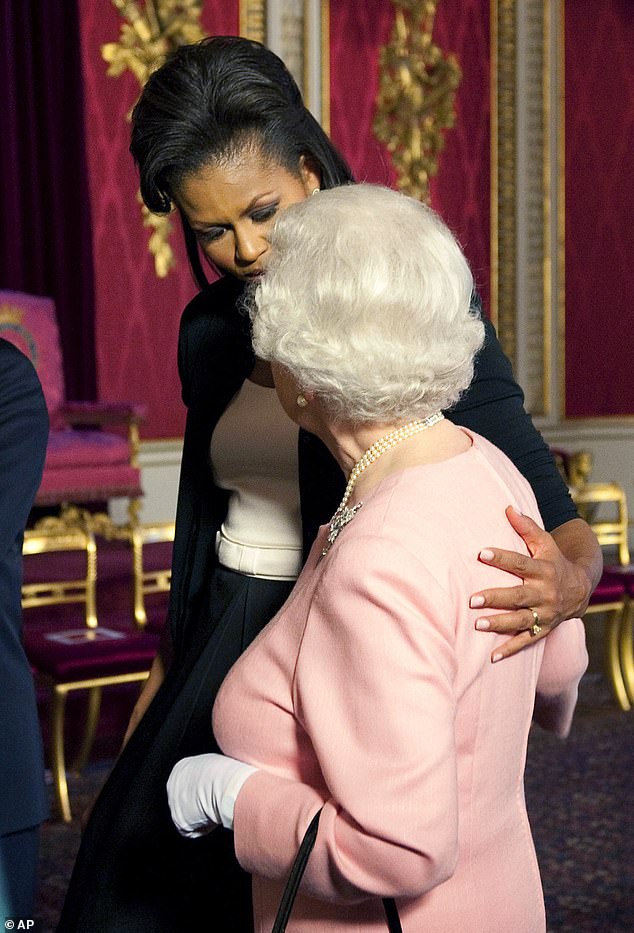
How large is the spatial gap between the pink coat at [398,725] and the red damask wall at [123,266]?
6036 mm

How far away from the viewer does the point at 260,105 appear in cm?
182

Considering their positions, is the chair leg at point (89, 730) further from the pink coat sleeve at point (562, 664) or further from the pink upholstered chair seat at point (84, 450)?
the pink coat sleeve at point (562, 664)

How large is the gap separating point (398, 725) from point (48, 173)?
622 centimetres

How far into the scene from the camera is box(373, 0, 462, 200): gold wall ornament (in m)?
8.09

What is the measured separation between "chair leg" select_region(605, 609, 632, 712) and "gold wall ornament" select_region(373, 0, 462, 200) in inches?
147

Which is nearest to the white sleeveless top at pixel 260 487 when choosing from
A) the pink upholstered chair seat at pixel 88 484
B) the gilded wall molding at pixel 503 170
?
the pink upholstered chair seat at pixel 88 484

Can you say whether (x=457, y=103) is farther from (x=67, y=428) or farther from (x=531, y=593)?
(x=531, y=593)

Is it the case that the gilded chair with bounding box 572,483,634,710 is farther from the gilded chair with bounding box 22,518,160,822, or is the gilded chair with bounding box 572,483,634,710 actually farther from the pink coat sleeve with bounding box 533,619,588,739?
the pink coat sleeve with bounding box 533,619,588,739

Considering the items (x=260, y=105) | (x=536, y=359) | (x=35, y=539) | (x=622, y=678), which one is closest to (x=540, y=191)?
(x=536, y=359)

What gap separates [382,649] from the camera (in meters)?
1.14

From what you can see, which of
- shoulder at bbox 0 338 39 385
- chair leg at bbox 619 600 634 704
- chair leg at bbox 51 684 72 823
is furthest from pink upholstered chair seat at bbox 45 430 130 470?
shoulder at bbox 0 338 39 385

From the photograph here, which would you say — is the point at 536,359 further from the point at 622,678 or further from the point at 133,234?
the point at 622,678

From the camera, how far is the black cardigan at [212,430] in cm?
170

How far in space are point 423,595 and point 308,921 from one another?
0.40m
